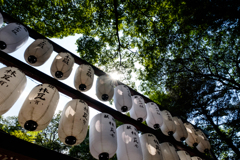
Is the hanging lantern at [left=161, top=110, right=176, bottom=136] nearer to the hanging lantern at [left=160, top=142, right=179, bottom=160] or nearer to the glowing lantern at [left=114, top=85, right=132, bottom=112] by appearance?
the hanging lantern at [left=160, top=142, right=179, bottom=160]

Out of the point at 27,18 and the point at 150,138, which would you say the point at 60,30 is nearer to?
the point at 27,18

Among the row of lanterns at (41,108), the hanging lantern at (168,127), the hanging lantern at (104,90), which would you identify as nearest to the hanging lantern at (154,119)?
the hanging lantern at (168,127)

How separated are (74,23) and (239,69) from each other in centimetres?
1221

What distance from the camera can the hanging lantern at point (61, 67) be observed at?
368 cm

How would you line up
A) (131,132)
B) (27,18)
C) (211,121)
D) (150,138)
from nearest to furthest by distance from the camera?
(131,132), (150,138), (27,18), (211,121)

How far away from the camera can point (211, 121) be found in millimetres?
10883

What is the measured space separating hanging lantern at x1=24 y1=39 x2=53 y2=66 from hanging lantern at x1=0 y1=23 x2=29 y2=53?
28 centimetres

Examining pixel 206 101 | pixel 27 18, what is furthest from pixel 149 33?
pixel 27 18

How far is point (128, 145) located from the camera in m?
3.00

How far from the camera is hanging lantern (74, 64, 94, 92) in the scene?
149 inches

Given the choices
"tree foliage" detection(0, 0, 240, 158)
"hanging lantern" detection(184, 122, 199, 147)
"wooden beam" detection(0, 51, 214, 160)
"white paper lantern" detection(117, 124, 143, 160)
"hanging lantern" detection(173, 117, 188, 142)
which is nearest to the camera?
"white paper lantern" detection(117, 124, 143, 160)

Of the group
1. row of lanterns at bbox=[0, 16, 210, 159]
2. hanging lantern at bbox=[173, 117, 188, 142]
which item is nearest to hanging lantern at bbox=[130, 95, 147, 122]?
row of lanterns at bbox=[0, 16, 210, 159]

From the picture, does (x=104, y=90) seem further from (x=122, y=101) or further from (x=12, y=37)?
(x=12, y=37)

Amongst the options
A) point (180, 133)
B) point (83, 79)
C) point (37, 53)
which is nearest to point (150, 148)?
point (180, 133)
